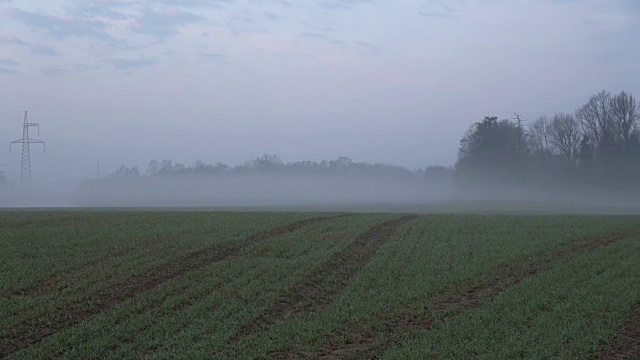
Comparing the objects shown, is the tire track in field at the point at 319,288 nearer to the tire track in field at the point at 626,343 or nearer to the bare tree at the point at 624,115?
the tire track in field at the point at 626,343

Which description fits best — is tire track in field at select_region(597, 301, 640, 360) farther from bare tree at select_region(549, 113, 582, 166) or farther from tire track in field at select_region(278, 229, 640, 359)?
bare tree at select_region(549, 113, 582, 166)

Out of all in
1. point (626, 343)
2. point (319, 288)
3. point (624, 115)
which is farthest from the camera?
point (624, 115)

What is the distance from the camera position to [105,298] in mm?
15375

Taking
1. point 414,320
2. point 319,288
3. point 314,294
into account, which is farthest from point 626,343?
point 319,288

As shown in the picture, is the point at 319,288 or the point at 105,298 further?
the point at 319,288

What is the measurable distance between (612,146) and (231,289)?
317ft

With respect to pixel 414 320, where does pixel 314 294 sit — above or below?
above

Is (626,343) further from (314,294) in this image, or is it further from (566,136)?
(566,136)

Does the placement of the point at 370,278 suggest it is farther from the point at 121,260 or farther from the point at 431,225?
the point at 431,225

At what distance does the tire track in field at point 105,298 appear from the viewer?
12.4 metres

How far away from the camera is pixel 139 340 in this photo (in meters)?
12.1

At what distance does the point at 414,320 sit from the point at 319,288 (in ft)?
12.1

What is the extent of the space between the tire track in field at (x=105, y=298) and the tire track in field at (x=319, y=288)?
10.6ft

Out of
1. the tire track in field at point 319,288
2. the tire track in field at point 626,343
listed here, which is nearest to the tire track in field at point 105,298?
the tire track in field at point 319,288
